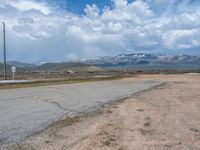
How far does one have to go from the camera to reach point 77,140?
830cm

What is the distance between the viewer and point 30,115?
12.5 meters

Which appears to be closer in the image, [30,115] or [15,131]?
[15,131]

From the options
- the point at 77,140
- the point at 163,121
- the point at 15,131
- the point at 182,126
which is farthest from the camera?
the point at 163,121

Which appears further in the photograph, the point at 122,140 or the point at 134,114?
the point at 134,114

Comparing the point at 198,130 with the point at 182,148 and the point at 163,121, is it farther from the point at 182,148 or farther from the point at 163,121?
the point at 182,148

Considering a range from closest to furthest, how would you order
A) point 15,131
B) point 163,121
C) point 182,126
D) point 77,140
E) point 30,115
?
point 77,140, point 15,131, point 182,126, point 163,121, point 30,115

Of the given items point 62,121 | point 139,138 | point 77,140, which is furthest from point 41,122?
point 139,138

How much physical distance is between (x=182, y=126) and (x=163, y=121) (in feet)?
3.19

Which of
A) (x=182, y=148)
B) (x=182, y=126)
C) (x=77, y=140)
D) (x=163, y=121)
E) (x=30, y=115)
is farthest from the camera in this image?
(x=30, y=115)

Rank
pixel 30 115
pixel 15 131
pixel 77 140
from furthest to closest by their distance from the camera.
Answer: pixel 30 115
pixel 15 131
pixel 77 140

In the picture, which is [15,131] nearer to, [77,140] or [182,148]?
[77,140]

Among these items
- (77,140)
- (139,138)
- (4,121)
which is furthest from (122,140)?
(4,121)

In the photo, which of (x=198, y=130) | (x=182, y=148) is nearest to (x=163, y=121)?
(x=198, y=130)

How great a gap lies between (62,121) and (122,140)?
3.58 meters
